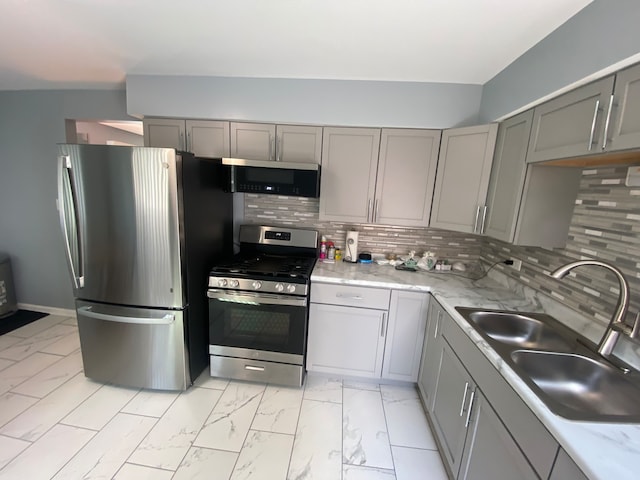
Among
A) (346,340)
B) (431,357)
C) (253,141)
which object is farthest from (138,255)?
(431,357)

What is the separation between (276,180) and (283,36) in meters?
0.91

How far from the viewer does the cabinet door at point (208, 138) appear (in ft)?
7.27

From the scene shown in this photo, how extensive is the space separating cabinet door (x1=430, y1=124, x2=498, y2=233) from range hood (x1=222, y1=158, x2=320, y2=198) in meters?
1.00

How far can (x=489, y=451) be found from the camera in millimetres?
1075

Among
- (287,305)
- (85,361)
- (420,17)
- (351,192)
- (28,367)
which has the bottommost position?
(28,367)

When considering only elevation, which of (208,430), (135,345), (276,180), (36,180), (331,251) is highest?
(276,180)

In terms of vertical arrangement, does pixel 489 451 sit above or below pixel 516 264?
below

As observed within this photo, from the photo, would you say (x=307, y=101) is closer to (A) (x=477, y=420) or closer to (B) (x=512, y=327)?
(B) (x=512, y=327)

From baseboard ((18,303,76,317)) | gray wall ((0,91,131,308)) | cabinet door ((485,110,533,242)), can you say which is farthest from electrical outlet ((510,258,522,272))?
baseboard ((18,303,76,317))

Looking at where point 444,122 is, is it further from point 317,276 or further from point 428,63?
point 317,276

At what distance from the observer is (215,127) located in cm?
221

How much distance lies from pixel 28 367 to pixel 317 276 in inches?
101

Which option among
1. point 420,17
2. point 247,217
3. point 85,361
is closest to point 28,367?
point 85,361

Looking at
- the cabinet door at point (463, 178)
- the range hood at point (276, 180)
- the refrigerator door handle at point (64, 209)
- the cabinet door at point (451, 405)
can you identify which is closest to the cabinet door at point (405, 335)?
the cabinet door at point (451, 405)
